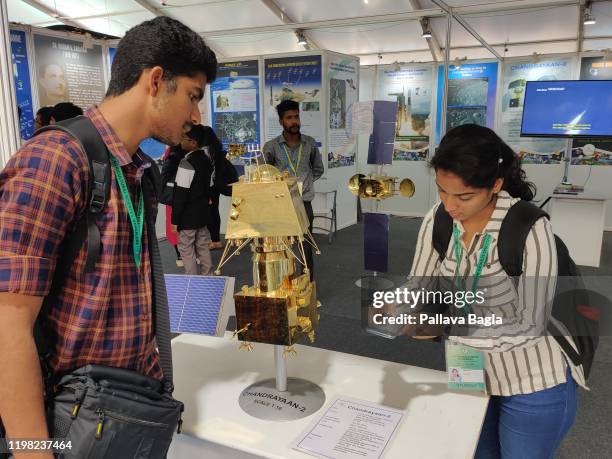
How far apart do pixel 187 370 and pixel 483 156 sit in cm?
96

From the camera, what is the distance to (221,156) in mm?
3490

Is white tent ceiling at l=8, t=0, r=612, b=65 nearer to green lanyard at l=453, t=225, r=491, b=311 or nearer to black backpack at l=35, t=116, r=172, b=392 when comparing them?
green lanyard at l=453, t=225, r=491, b=311

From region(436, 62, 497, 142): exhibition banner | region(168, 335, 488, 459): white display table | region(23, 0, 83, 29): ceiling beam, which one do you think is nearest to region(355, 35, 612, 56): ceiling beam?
region(436, 62, 497, 142): exhibition banner

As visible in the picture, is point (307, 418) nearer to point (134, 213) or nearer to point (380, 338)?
point (134, 213)

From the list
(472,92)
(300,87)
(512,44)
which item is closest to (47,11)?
(300,87)

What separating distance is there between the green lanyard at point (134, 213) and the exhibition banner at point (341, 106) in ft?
16.5

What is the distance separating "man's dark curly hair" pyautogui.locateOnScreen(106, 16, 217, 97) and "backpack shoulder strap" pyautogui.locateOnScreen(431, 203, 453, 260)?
2.49 ft

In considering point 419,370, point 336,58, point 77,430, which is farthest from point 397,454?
point 336,58

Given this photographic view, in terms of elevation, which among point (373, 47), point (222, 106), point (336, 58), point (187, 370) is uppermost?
point (373, 47)

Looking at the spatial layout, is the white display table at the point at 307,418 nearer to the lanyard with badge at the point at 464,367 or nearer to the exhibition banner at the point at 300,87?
the lanyard with badge at the point at 464,367

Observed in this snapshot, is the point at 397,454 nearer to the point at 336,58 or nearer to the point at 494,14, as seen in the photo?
the point at 336,58

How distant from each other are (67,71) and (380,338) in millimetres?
4454

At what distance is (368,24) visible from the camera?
247 inches

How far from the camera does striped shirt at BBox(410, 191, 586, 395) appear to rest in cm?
109
